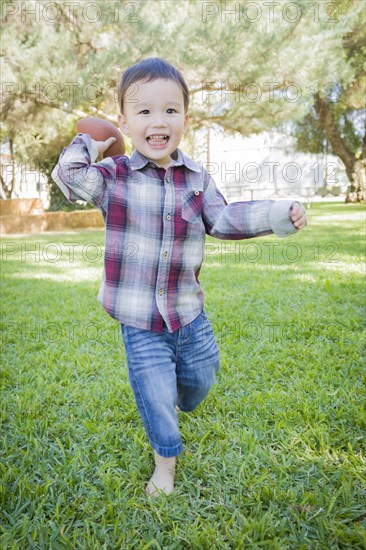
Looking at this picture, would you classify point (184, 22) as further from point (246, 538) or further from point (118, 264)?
point (246, 538)

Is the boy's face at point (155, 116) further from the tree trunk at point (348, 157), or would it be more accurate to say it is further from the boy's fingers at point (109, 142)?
the tree trunk at point (348, 157)

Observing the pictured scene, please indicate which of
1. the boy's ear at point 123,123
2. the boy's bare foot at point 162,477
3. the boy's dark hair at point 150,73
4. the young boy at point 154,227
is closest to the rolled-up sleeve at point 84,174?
the young boy at point 154,227

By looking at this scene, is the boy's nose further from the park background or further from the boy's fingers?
the park background

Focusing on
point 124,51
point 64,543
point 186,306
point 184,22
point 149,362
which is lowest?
point 64,543

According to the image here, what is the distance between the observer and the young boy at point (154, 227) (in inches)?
58.3

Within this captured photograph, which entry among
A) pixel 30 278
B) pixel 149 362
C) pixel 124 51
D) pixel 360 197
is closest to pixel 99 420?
pixel 149 362

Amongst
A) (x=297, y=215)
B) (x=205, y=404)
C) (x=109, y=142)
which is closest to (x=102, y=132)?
(x=109, y=142)

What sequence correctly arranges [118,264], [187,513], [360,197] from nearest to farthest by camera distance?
[187,513], [118,264], [360,197]

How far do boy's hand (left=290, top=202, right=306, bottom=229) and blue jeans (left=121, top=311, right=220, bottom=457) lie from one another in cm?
50

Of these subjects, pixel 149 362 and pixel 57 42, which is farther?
pixel 57 42

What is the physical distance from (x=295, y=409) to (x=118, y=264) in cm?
100

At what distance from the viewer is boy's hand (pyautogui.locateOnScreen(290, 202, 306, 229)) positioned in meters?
1.32

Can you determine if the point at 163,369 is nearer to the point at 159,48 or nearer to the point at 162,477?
the point at 162,477

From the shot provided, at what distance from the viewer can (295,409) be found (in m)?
1.97
